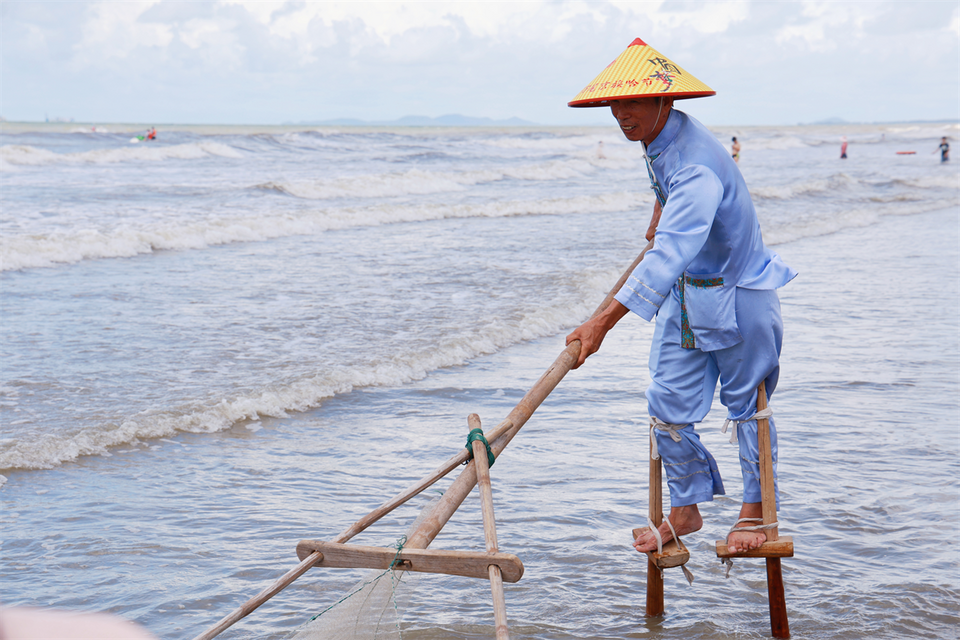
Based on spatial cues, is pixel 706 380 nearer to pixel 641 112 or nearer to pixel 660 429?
pixel 660 429

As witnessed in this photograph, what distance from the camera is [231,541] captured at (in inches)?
151

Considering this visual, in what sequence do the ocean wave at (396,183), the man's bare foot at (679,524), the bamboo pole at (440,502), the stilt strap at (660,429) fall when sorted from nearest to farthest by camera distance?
the bamboo pole at (440,502) < the stilt strap at (660,429) < the man's bare foot at (679,524) < the ocean wave at (396,183)

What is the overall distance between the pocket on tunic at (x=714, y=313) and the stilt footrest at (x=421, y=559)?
3.36 ft

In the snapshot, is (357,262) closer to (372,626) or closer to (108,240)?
(108,240)

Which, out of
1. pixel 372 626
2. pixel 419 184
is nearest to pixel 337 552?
pixel 372 626

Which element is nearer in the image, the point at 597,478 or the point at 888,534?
the point at 888,534

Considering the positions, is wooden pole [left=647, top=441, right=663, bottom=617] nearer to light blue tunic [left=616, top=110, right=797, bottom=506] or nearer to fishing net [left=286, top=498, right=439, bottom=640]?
light blue tunic [left=616, top=110, right=797, bottom=506]

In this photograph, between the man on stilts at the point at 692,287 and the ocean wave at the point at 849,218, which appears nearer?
the man on stilts at the point at 692,287

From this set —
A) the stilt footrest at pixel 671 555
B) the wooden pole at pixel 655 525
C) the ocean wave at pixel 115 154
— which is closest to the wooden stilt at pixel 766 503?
the stilt footrest at pixel 671 555

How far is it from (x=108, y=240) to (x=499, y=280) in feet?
20.0

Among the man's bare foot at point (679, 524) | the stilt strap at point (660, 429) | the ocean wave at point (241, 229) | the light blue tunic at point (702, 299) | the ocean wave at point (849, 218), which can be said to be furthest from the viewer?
the ocean wave at point (849, 218)

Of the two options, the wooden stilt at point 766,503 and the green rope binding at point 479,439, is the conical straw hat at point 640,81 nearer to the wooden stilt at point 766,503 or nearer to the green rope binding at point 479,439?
the wooden stilt at point 766,503

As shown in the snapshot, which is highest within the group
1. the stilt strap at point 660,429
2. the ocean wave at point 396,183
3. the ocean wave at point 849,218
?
the ocean wave at point 396,183

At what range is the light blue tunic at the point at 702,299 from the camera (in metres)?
2.61
